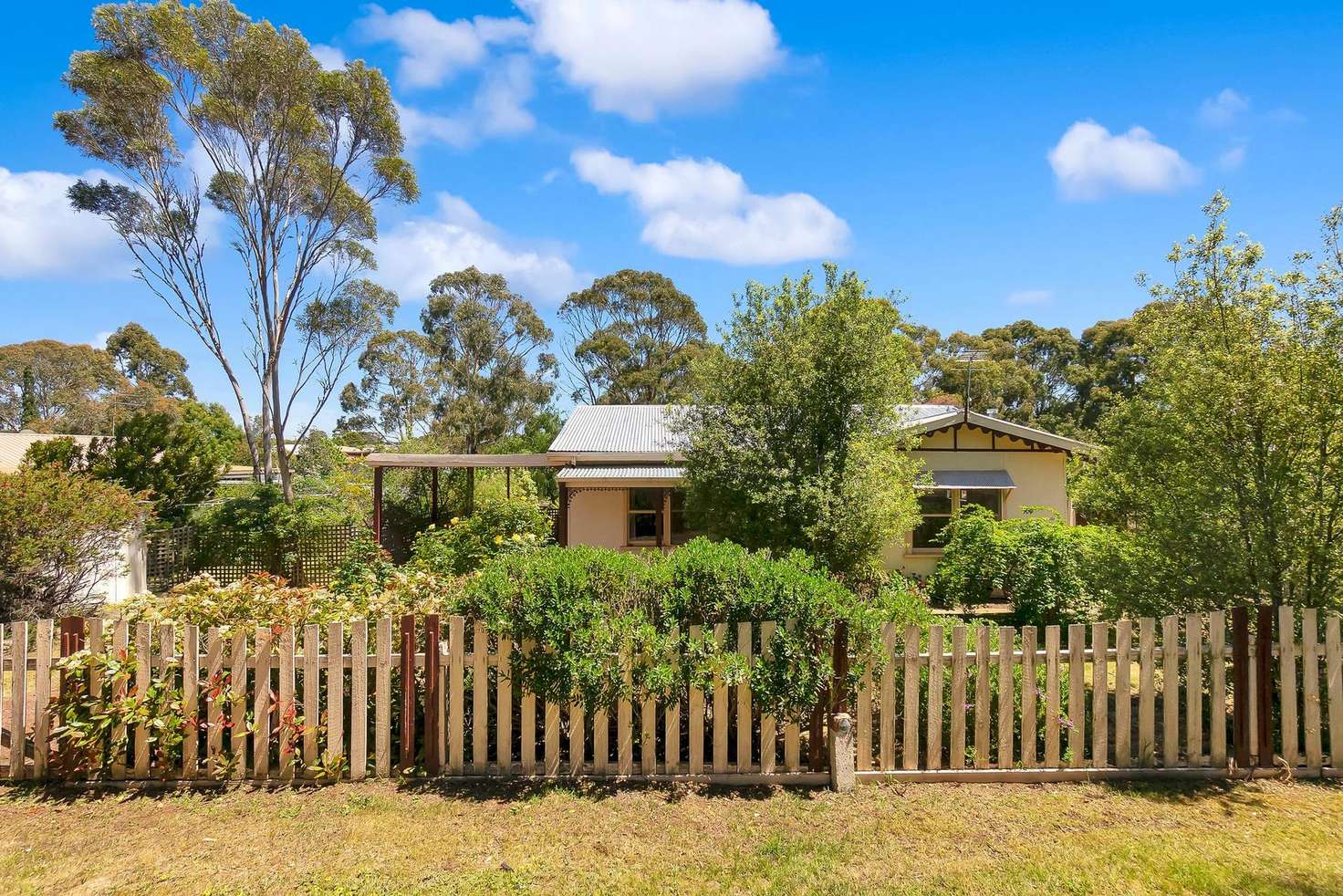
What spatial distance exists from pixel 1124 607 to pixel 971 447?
8.06 metres

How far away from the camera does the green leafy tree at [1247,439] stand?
4.61 metres

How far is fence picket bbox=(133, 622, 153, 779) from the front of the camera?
13.3 feet

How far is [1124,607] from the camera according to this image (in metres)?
5.23

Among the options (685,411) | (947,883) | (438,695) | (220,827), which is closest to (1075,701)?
(947,883)

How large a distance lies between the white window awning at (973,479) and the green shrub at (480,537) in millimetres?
7197

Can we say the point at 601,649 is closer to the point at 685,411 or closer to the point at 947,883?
the point at 947,883

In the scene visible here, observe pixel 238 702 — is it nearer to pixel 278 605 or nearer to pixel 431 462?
pixel 278 605

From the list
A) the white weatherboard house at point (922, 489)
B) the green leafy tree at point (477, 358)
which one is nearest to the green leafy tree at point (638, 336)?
the green leafy tree at point (477, 358)

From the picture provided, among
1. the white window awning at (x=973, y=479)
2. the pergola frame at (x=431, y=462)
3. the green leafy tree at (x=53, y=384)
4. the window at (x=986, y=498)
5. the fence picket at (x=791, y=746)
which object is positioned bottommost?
the fence picket at (x=791, y=746)

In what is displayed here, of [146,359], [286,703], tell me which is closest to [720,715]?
[286,703]

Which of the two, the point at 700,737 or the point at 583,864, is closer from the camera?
the point at 583,864

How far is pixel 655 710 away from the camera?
13.8ft

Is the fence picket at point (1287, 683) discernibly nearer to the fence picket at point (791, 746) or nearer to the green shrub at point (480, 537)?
the fence picket at point (791, 746)

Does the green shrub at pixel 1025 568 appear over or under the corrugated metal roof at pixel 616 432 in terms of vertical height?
under
